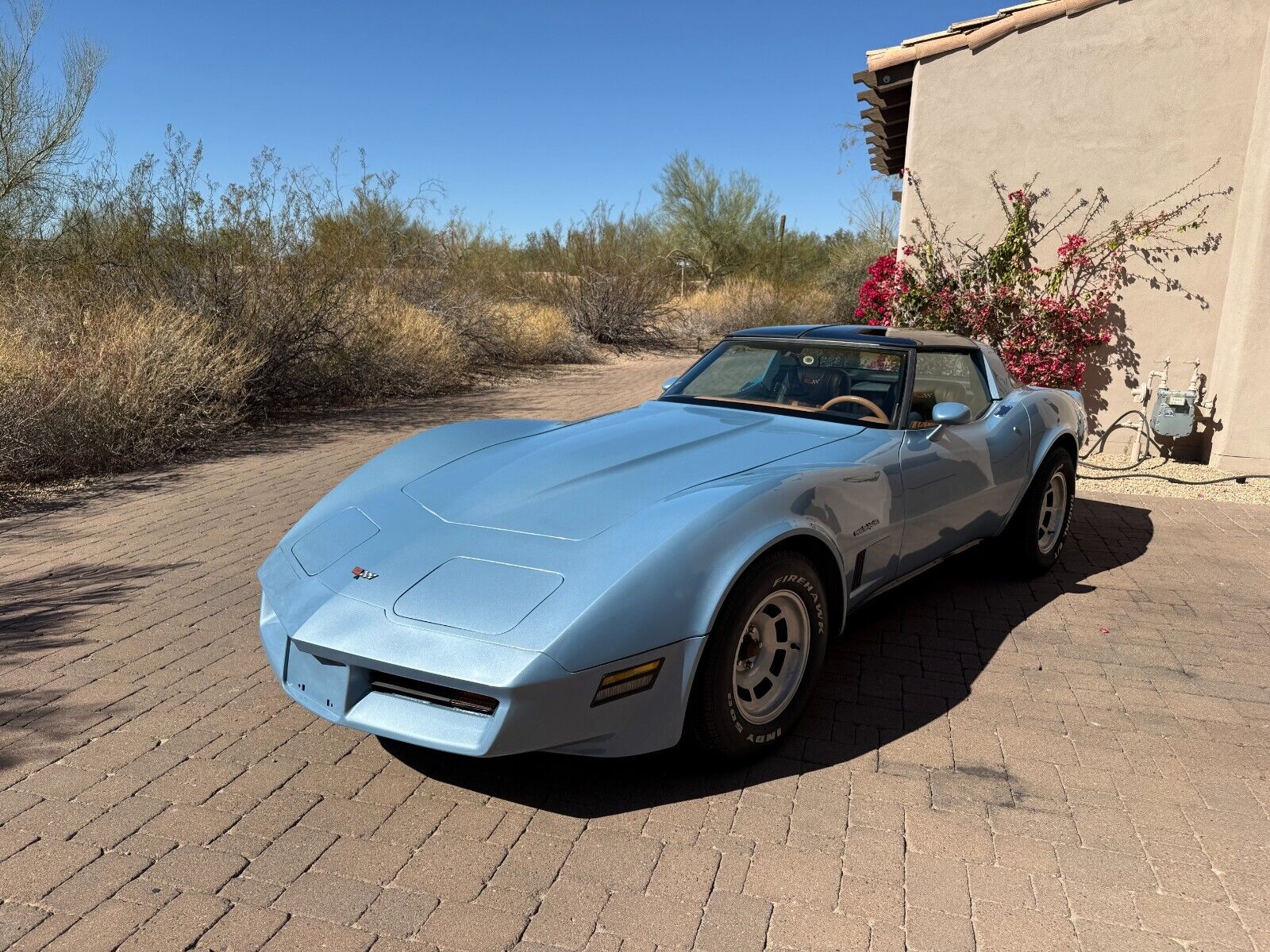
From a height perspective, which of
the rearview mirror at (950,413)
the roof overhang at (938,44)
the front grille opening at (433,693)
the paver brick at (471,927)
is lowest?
the paver brick at (471,927)

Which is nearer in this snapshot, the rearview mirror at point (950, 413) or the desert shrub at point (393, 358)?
the rearview mirror at point (950, 413)

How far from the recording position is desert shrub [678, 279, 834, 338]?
25766 mm

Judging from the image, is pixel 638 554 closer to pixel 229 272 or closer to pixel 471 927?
pixel 471 927

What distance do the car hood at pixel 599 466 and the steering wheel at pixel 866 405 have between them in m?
0.12

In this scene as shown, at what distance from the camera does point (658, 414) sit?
4270mm

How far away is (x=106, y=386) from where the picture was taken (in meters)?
7.69

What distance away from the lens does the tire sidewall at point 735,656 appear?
2.79 m

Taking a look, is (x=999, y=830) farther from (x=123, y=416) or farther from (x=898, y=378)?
(x=123, y=416)

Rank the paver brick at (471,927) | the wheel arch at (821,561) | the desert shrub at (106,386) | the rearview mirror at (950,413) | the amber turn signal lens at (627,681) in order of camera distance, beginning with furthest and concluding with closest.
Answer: the desert shrub at (106,386) → the rearview mirror at (950,413) → the wheel arch at (821,561) → the amber turn signal lens at (627,681) → the paver brick at (471,927)

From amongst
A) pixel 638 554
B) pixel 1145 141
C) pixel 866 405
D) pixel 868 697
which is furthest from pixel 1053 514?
pixel 1145 141

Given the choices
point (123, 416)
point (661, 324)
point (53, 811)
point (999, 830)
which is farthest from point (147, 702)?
point (661, 324)

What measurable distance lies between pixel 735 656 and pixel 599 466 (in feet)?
3.07

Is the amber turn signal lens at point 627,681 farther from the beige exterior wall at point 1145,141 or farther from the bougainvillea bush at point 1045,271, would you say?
the beige exterior wall at point 1145,141

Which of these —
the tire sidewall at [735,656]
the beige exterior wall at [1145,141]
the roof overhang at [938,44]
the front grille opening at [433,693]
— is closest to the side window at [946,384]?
the tire sidewall at [735,656]
